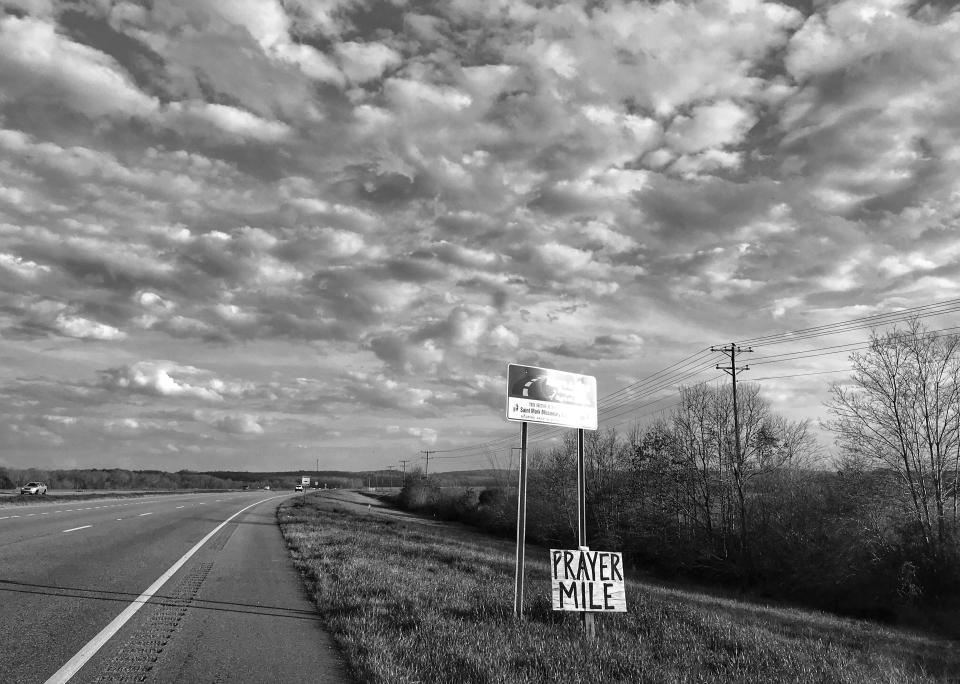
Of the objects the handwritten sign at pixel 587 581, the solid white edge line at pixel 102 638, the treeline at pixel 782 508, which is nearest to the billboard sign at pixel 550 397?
the handwritten sign at pixel 587 581

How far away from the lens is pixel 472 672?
6297 millimetres

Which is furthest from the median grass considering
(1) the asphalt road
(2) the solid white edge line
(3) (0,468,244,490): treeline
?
(3) (0,468,244,490): treeline

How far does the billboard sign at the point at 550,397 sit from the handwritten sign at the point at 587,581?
1.96m

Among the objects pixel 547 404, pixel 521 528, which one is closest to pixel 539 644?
pixel 521 528

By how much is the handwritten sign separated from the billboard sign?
1957 mm

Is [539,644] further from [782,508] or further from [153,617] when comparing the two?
[782,508]

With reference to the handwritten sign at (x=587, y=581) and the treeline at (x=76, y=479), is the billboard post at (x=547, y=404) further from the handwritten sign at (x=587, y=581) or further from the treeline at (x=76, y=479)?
the treeline at (x=76, y=479)

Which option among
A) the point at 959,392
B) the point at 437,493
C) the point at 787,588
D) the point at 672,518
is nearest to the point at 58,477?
the point at 437,493

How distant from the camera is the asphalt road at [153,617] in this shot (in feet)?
20.7

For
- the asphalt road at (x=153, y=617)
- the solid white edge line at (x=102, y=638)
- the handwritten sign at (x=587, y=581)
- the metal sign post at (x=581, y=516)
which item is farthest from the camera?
the handwritten sign at (x=587, y=581)

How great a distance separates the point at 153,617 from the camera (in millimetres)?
8586

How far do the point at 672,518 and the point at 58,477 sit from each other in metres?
101

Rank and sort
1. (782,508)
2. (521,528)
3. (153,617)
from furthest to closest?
(782,508) → (521,528) → (153,617)

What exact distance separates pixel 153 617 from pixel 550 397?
6.07 m
